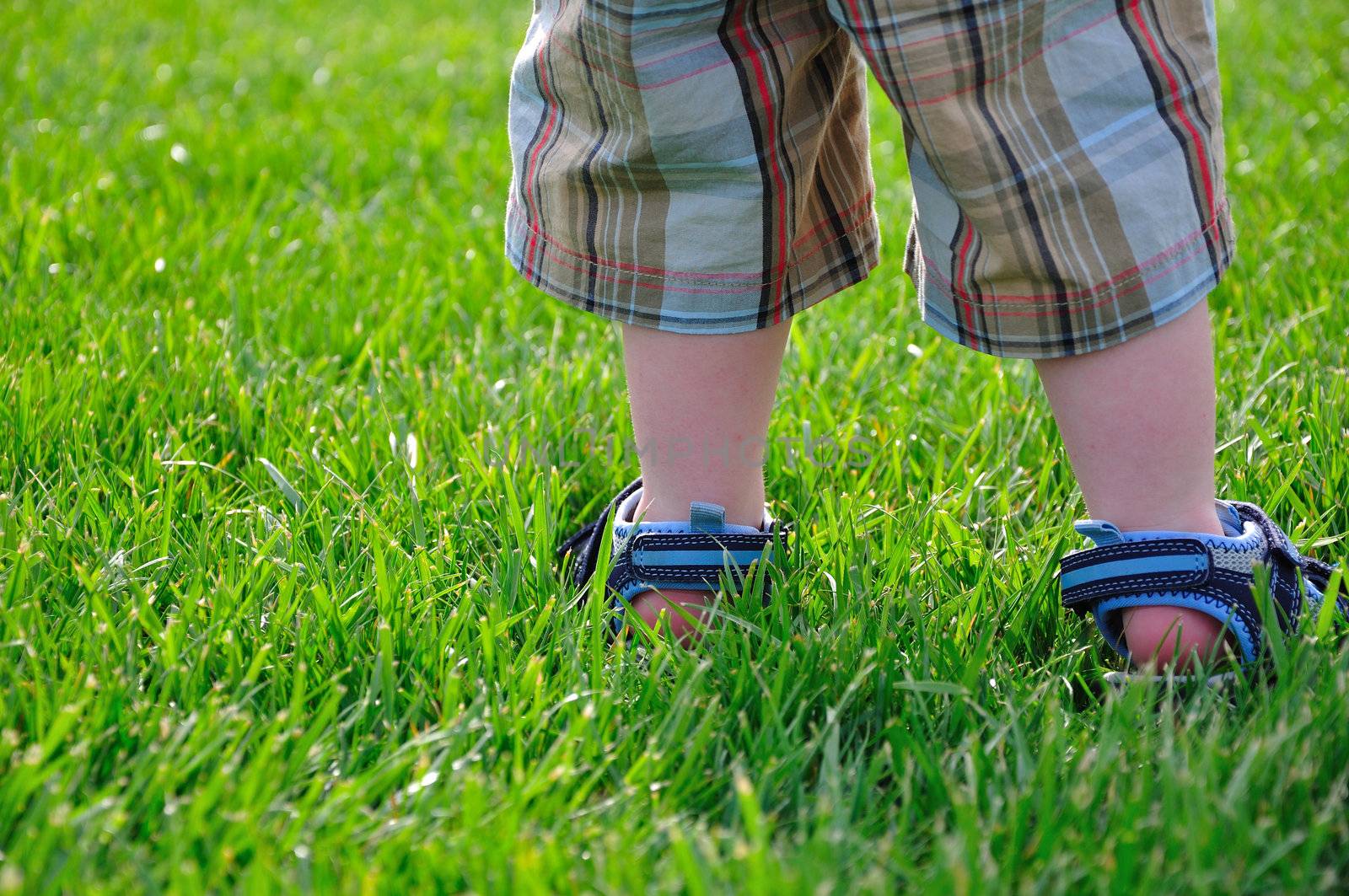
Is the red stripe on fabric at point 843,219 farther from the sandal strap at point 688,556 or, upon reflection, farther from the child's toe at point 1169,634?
the child's toe at point 1169,634

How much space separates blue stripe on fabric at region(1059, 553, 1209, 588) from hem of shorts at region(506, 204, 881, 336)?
0.36 metres

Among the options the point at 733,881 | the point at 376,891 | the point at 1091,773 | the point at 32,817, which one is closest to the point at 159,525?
the point at 32,817

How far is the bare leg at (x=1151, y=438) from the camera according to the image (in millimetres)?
1005

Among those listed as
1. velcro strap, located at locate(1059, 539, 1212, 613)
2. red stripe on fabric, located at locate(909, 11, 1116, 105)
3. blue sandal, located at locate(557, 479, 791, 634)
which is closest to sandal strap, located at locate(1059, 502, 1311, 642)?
velcro strap, located at locate(1059, 539, 1212, 613)

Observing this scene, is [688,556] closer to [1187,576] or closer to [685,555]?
[685,555]

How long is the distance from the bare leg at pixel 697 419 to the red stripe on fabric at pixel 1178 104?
385mm

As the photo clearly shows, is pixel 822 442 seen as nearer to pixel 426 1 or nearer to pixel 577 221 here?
pixel 577 221

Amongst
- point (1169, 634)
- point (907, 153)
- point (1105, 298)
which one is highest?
point (907, 153)

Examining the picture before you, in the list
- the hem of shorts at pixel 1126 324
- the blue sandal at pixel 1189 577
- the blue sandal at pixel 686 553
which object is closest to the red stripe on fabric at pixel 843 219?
the hem of shorts at pixel 1126 324

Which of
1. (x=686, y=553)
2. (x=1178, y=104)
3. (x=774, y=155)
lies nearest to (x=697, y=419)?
(x=686, y=553)

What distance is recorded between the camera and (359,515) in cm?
127

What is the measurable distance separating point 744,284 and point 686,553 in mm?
266

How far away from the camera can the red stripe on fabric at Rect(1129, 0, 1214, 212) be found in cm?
95

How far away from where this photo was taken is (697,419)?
114 centimetres
